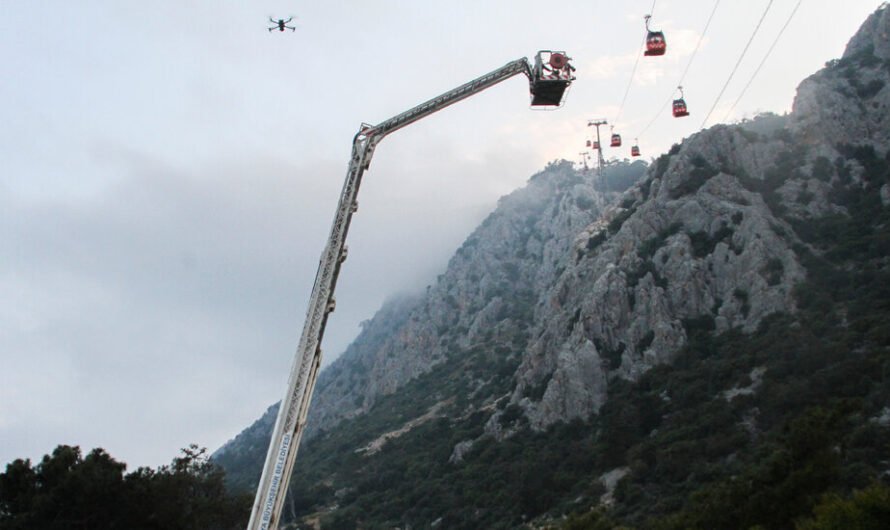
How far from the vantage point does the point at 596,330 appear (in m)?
81.2

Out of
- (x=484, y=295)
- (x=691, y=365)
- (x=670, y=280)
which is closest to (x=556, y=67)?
(x=691, y=365)

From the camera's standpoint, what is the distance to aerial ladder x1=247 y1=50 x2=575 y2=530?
14.0m

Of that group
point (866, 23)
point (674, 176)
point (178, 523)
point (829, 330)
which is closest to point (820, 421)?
point (178, 523)

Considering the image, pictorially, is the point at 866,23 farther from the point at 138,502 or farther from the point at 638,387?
the point at 138,502

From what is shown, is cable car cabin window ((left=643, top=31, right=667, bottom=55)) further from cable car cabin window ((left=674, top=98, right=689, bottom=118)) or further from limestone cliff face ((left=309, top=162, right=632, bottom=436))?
limestone cliff face ((left=309, top=162, right=632, bottom=436))

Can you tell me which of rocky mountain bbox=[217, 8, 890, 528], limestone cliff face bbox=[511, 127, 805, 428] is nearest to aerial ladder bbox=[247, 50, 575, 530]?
rocky mountain bbox=[217, 8, 890, 528]

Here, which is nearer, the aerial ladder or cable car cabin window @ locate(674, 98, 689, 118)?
the aerial ladder

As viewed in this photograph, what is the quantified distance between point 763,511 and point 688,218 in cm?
6505

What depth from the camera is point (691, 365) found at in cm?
7119

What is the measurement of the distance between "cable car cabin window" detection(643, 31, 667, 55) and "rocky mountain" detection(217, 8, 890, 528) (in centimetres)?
1859

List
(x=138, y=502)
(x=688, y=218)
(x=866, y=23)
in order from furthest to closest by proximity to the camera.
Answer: (x=866, y=23)
(x=688, y=218)
(x=138, y=502)

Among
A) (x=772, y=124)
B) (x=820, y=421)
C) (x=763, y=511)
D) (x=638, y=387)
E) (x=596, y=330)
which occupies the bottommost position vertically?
(x=763, y=511)

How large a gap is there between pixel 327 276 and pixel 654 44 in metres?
26.6

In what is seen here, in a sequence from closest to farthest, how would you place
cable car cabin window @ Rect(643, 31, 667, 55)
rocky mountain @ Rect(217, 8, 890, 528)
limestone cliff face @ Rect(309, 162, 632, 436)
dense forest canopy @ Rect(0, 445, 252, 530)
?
dense forest canopy @ Rect(0, 445, 252, 530) < cable car cabin window @ Rect(643, 31, 667, 55) < rocky mountain @ Rect(217, 8, 890, 528) < limestone cliff face @ Rect(309, 162, 632, 436)
